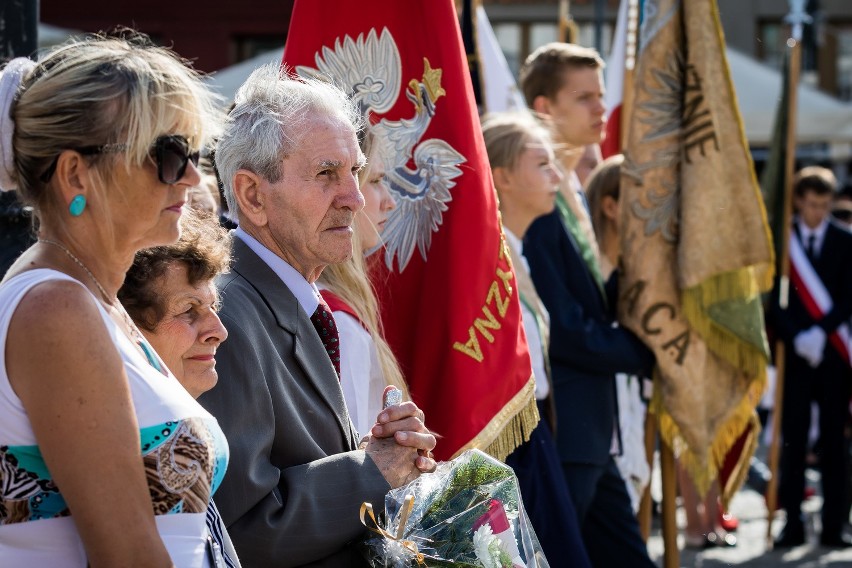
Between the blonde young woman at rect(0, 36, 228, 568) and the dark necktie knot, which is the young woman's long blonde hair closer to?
the blonde young woman at rect(0, 36, 228, 568)

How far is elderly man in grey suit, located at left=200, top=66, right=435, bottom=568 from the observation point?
241 cm

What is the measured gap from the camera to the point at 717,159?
4781 millimetres

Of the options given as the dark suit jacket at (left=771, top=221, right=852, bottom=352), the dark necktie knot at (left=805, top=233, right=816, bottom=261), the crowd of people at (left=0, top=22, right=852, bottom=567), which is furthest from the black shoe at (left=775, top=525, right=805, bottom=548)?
the crowd of people at (left=0, top=22, right=852, bottom=567)

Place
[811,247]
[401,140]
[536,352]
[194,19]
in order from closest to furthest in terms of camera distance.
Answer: [401,140], [536,352], [811,247], [194,19]

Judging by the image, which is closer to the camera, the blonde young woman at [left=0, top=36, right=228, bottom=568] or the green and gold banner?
the blonde young woman at [left=0, top=36, right=228, bottom=568]

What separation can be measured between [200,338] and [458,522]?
63 centimetres

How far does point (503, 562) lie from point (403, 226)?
159cm

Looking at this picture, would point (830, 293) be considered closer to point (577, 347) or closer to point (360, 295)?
point (577, 347)

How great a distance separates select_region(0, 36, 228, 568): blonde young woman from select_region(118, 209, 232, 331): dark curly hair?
19.7 inches

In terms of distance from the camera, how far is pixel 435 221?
372 cm

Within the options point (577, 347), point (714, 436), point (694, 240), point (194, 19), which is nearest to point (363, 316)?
point (577, 347)

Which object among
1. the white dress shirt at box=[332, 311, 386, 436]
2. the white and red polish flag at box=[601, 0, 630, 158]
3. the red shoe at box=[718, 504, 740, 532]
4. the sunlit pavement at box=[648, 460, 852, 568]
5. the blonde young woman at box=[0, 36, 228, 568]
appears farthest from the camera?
the red shoe at box=[718, 504, 740, 532]

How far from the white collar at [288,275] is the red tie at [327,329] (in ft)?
0.06

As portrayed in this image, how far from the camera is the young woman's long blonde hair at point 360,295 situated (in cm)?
315
